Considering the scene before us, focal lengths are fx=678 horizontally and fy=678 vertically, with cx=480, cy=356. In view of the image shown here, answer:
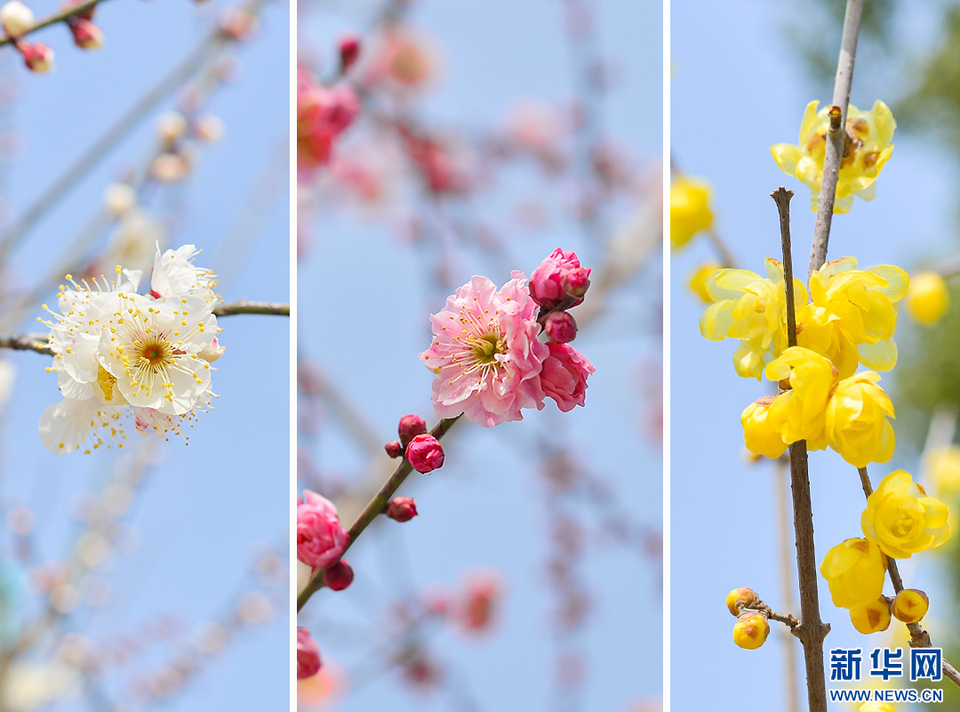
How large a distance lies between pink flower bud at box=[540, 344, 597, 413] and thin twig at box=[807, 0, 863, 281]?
0.58 feet

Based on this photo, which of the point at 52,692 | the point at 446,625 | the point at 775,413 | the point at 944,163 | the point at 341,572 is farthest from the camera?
the point at 944,163

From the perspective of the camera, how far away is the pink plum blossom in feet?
1.70

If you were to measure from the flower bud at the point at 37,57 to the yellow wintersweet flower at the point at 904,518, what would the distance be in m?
0.93

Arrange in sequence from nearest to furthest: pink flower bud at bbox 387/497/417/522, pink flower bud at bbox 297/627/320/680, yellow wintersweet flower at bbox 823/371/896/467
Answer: yellow wintersweet flower at bbox 823/371/896/467 → pink flower bud at bbox 387/497/417/522 → pink flower bud at bbox 297/627/320/680

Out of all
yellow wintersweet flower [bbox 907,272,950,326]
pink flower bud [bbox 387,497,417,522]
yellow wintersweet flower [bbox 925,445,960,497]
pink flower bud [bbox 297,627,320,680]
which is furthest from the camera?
yellow wintersweet flower [bbox 925,445,960,497]

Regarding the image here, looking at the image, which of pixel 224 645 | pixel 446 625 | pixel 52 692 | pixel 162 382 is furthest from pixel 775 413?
pixel 52 692

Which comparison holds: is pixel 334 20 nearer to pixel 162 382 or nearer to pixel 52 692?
pixel 162 382

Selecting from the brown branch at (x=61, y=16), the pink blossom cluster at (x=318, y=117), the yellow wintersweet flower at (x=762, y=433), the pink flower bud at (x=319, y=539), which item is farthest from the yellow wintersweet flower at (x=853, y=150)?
the brown branch at (x=61, y=16)

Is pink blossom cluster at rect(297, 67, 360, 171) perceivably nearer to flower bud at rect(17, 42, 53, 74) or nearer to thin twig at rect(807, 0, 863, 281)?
flower bud at rect(17, 42, 53, 74)

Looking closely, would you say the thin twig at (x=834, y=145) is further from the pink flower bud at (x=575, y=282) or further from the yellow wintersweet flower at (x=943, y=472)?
the yellow wintersweet flower at (x=943, y=472)

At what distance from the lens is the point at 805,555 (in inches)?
17.6

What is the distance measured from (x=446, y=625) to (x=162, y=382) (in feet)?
2.17

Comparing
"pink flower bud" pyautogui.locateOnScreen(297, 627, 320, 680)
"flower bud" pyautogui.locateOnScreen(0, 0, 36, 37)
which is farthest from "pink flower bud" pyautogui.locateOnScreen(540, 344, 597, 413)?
"flower bud" pyautogui.locateOnScreen(0, 0, 36, 37)

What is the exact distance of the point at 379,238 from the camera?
3.29ft
